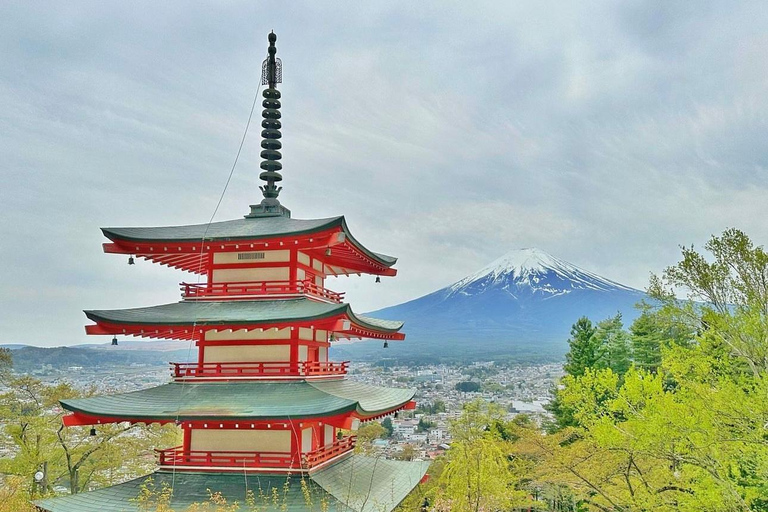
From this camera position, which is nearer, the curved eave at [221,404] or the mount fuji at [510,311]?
the curved eave at [221,404]

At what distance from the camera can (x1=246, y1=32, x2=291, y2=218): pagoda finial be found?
14.5 metres

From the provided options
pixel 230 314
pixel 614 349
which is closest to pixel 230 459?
pixel 230 314

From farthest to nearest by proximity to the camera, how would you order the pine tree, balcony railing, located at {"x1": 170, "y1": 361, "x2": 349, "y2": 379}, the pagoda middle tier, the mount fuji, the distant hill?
the mount fuji → the distant hill → the pine tree → balcony railing, located at {"x1": 170, "y1": 361, "x2": 349, "y2": 379} → the pagoda middle tier

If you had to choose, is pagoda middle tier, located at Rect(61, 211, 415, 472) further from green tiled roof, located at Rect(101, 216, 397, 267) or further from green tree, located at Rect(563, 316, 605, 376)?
green tree, located at Rect(563, 316, 605, 376)

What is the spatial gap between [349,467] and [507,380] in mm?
96901

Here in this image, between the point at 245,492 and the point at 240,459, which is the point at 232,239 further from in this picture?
the point at 245,492

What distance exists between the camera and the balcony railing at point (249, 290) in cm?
1217

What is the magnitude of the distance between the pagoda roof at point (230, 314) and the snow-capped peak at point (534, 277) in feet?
438

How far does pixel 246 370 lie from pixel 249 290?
1.68 m

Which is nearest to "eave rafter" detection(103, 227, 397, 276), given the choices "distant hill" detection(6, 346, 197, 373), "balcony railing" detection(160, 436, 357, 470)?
A: "balcony railing" detection(160, 436, 357, 470)

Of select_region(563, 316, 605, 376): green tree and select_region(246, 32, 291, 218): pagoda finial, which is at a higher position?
select_region(246, 32, 291, 218): pagoda finial

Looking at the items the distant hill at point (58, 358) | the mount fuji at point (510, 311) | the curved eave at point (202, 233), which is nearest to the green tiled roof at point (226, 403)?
the curved eave at point (202, 233)

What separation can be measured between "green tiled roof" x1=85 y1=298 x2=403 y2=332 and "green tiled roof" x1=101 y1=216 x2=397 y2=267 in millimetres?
1410

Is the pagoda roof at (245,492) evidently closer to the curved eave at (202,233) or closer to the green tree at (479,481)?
the green tree at (479,481)
